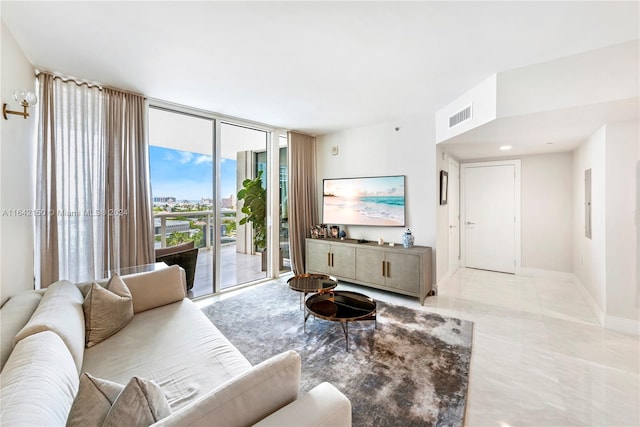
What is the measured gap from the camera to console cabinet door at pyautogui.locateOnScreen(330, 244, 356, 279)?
4.10 metres

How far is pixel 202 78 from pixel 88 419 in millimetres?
2753

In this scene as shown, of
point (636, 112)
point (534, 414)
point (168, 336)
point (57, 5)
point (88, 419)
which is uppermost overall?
point (57, 5)

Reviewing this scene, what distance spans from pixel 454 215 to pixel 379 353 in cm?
350

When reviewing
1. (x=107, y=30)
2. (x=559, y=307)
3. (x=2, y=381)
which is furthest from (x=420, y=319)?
(x=107, y=30)

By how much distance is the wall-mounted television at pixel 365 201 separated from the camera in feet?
13.5

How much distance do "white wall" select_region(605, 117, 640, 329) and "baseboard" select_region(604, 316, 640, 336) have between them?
0.01 metres

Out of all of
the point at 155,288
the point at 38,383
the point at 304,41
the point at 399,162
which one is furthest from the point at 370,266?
the point at 38,383

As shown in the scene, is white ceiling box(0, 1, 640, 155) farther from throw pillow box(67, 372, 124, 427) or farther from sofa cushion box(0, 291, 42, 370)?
throw pillow box(67, 372, 124, 427)

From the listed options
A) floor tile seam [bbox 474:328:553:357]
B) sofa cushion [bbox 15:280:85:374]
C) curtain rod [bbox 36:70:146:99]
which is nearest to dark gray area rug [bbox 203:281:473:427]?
floor tile seam [bbox 474:328:553:357]

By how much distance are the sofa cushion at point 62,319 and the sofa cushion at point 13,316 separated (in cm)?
5

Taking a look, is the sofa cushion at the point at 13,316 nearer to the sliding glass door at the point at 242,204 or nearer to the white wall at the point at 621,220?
the sliding glass door at the point at 242,204

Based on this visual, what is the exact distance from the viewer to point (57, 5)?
66.4 inches

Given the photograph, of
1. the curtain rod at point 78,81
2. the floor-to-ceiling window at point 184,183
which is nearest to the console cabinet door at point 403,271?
the floor-to-ceiling window at point 184,183

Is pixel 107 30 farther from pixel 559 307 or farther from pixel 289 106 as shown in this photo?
pixel 559 307
